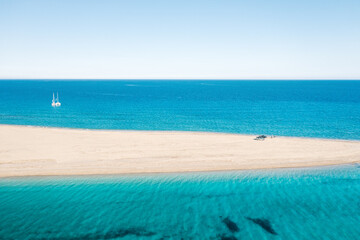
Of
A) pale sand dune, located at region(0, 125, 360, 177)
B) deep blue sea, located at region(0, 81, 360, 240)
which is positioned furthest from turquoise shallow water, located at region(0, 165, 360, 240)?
pale sand dune, located at region(0, 125, 360, 177)

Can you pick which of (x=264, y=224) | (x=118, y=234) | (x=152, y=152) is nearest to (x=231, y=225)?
(x=264, y=224)

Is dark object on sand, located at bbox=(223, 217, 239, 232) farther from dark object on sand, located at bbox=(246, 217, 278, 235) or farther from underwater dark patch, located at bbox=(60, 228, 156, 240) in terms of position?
underwater dark patch, located at bbox=(60, 228, 156, 240)

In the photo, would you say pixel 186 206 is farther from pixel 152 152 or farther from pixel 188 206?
pixel 152 152

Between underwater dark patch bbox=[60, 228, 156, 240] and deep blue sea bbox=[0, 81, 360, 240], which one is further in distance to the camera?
deep blue sea bbox=[0, 81, 360, 240]

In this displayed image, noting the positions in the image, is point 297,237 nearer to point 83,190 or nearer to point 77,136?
point 83,190

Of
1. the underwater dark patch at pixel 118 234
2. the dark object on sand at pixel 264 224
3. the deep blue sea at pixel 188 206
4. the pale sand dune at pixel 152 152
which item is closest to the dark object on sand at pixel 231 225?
the deep blue sea at pixel 188 206

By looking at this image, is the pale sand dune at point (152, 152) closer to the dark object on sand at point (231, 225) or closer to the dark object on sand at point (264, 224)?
the dark object on sand at point (231, 225)

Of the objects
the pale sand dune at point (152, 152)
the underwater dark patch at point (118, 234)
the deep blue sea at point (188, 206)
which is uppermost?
the pale sand dune at point (152, 152)
